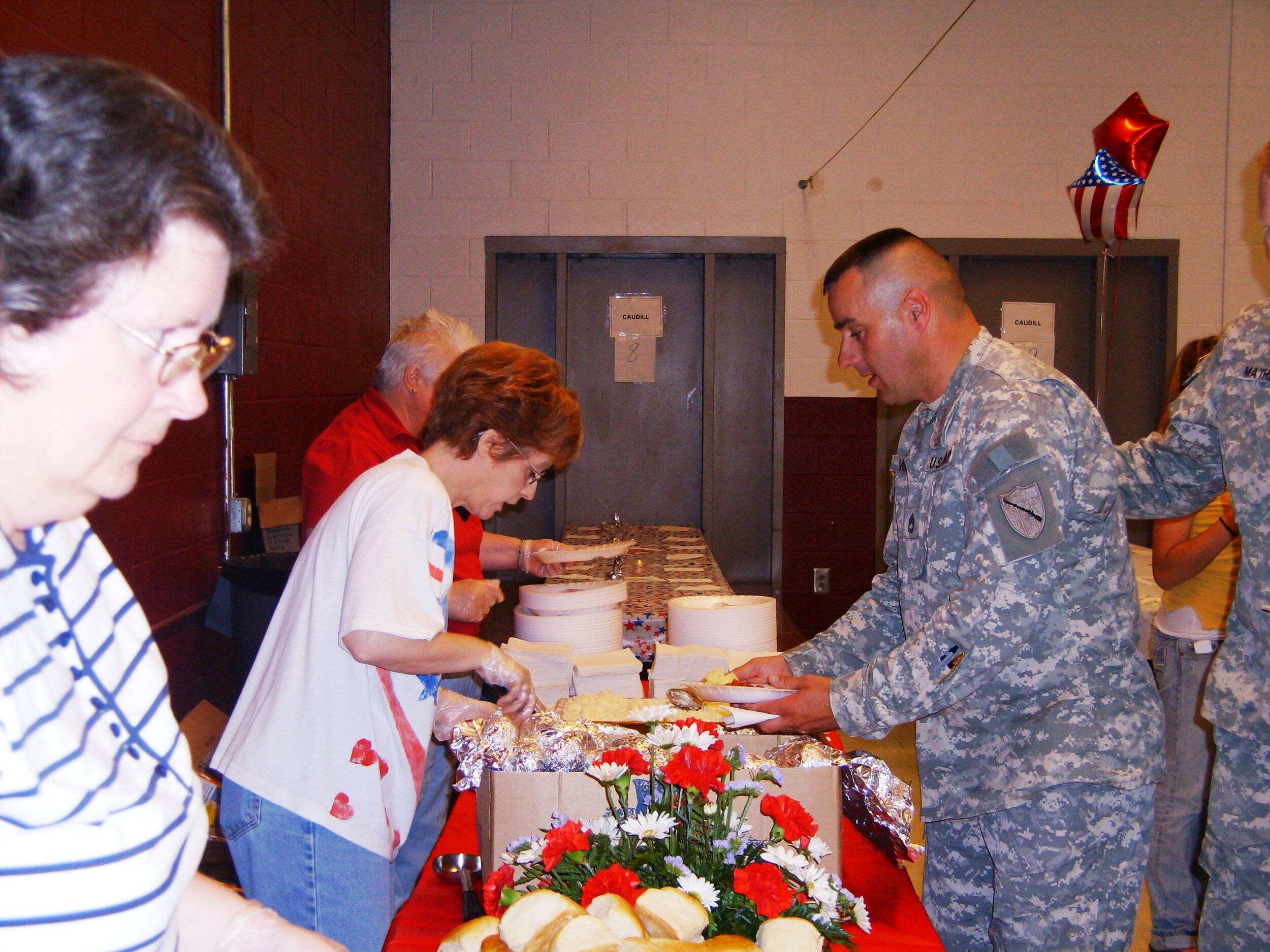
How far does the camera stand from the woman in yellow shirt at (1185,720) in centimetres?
295

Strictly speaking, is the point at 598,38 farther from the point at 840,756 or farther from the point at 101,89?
the point at 101,89

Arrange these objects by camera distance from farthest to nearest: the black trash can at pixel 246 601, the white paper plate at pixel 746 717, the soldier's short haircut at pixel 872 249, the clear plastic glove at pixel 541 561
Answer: the clear plastic glove at pixel 541 561
the black trash can at pixel 246 601
the soldier's short haircut at pixel 872 249
the white paper plate at pixel 746 717

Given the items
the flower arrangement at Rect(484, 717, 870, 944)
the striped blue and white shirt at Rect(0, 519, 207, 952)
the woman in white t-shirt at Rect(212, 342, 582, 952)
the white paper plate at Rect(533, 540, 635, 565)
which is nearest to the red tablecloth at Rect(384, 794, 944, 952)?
the woman in white t-shirt at Rect(212, 342, 582, 952)

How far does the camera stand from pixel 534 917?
106 cm

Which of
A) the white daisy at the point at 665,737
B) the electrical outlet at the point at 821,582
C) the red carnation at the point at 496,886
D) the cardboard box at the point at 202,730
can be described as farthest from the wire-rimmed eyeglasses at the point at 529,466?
the electrical outlet at the point at 821,582

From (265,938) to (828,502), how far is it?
5519mm

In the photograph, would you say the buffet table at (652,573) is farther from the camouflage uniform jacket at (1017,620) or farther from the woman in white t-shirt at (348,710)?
the woman in white t-shirt at (348,710)

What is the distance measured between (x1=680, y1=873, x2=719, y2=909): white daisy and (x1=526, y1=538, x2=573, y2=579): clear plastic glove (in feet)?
7.72

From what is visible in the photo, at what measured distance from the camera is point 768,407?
6.38 m

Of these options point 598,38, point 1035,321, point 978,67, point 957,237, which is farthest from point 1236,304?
point 598,38

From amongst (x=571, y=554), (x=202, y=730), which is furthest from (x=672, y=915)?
(x=202, y=730)

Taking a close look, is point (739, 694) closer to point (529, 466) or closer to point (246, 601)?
point (529, 466)

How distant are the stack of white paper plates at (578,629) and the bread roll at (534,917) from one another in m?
1.56

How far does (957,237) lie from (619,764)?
220 inches
